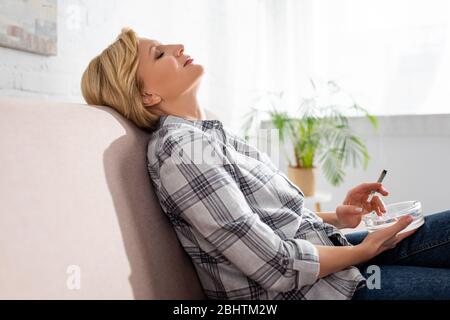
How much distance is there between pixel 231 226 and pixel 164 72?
55cm

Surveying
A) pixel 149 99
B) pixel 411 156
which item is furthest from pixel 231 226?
pixel 411 156

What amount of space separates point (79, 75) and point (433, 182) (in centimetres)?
198

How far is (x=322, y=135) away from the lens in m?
2.85

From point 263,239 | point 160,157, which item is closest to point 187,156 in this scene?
point 160,157

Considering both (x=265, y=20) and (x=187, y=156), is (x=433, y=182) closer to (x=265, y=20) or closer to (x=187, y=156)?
(x=265, y=20)

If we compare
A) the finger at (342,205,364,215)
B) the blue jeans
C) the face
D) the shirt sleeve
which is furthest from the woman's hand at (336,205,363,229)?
the face

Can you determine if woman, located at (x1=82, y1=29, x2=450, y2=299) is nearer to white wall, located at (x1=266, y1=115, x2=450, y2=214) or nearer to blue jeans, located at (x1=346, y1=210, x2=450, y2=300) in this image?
blue jeans, located at (x1=346, y1=210, x2=450, y2=300)

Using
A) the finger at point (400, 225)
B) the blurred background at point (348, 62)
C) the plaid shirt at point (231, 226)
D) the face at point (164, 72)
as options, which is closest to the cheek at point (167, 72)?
the face at point (164, 72)

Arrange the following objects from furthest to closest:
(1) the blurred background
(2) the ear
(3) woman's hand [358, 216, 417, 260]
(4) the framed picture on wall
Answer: (1) the blurred background → (4) the framed picture on wall → (2) the ear → (3) woman's hand [358, 216, 417, 260]

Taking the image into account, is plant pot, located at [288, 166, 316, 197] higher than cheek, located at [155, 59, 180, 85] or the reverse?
the reverse

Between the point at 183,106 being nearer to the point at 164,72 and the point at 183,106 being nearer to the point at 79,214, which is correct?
the point at 164,72

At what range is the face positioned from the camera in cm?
134

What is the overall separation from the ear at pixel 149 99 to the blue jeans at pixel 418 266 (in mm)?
680

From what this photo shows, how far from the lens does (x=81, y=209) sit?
88 cm
